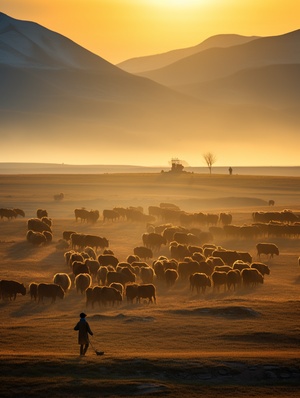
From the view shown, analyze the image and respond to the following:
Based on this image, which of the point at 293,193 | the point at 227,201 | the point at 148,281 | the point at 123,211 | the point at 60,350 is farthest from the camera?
the point at 293,193

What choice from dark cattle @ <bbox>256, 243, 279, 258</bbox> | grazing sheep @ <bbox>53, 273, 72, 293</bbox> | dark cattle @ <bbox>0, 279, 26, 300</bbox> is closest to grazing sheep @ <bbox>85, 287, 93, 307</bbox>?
grazing sheep @ <bbox>53, 273, 72, 293</bbox>

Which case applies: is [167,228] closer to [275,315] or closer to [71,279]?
[71,279]

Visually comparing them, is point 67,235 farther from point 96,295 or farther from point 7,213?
point 96,295

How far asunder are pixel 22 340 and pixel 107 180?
352ft

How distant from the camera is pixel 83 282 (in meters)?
39.9

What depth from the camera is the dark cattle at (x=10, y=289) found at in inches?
1523

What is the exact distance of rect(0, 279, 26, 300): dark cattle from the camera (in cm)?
3869

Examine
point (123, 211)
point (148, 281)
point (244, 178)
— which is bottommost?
point (148, 281)

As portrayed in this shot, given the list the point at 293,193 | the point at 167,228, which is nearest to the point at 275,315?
the point at 167,228

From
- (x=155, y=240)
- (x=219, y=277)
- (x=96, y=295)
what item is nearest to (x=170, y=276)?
(x=219, y=277)

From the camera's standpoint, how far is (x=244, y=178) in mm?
133375

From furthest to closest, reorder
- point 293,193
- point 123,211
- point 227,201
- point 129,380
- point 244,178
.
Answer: point 244,178 → point 293,193 → point 227,201 → point 123,211 → point 129,380

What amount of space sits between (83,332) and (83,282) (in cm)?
1177

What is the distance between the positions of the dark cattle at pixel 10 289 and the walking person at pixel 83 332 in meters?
10.8
